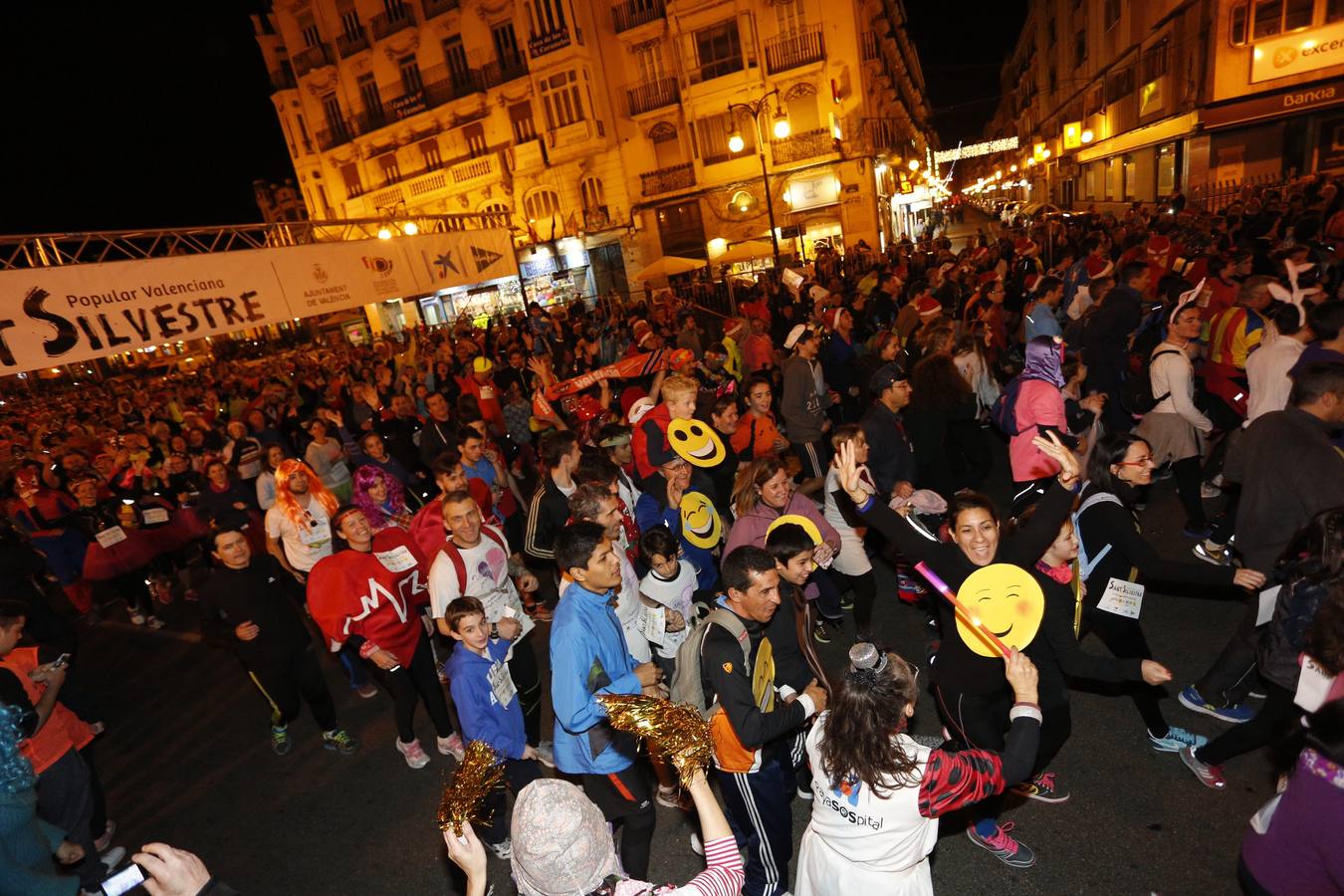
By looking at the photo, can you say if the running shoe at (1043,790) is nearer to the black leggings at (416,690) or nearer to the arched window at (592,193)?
the black leggings at (416,690)

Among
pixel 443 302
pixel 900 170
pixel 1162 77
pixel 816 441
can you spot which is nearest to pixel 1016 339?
pixel 816 441

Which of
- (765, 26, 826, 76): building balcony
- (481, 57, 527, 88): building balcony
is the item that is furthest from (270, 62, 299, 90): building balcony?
(765, 26, 826, 76): building balcony

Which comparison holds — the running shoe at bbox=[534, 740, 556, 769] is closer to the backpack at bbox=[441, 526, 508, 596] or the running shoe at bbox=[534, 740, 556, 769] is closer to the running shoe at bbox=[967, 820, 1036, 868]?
the backpack at bbox=[441, 526, 508, 596]

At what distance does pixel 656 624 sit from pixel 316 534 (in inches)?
138

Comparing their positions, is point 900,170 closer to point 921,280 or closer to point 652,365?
point 921,280

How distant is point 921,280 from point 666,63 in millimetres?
21661

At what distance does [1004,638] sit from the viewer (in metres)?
2.79

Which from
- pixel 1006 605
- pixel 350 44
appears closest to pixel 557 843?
pixel 1006 605

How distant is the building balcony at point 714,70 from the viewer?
1064 inches

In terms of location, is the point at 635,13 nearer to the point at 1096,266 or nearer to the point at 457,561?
the point at 1096,266

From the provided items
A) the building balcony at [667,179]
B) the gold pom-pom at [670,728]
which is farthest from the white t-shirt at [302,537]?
the building balcony at [667,179]

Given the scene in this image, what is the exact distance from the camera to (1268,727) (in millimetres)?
2996

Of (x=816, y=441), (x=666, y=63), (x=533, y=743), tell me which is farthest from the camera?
(x=666, y=63)

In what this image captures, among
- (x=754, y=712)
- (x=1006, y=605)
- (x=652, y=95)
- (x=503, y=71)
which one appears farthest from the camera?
(x=503, y=71)
